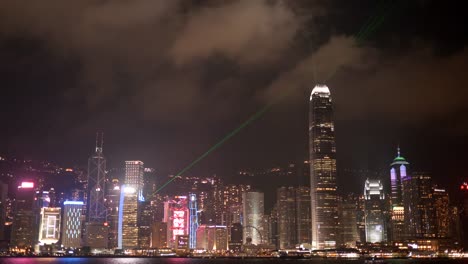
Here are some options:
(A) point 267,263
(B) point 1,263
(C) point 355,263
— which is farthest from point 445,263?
(B) point 1,263

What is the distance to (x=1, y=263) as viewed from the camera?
493ft

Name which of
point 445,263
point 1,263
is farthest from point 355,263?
point 1,263

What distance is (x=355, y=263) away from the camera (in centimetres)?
16450

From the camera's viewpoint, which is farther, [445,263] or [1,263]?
[445,263]

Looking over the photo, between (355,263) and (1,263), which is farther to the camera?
(355,263)

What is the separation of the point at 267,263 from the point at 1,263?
6707cm

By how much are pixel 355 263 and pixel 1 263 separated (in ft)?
287

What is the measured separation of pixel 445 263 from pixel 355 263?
74.2 ft

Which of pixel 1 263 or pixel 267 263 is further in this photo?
pixel 267 263

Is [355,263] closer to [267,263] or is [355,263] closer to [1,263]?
[267,263]

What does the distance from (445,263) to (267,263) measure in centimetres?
4570

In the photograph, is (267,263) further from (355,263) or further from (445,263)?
(445,263)

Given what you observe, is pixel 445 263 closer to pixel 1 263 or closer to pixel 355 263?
pixel 355 263

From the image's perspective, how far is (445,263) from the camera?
162 metres
